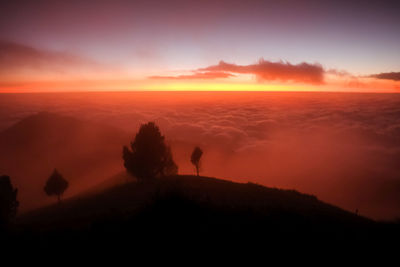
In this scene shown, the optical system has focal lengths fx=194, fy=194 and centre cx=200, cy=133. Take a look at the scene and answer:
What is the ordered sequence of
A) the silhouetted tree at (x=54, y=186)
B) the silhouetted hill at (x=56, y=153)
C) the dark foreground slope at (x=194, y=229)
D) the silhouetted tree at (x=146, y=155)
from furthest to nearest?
1. the silhouetted hill at (x=56, y=153)
2. the silhouetted tree at (x=54, y=186)
3. the silhouetted tree at (x=146, y=155)
4. the dark foreground slope at (x=194, y=229)

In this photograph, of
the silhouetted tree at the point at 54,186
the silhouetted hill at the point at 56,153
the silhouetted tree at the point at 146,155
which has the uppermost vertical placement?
the silhouetted tree at the point at 146,155

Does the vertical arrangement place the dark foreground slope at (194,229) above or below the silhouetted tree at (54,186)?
above

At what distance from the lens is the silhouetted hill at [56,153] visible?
259 feet

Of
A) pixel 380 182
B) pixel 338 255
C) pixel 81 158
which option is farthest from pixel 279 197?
pixel 380 182

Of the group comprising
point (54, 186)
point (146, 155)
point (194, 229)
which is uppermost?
point (194, 229)

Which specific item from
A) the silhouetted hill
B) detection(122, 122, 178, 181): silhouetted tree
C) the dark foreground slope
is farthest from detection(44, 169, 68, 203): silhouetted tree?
the dark foreground slope

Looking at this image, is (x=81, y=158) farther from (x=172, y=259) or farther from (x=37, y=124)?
(x=172, y=259)

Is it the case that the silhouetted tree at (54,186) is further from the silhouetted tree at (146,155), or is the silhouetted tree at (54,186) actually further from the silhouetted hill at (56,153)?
the silhouetted hill at (56,153)

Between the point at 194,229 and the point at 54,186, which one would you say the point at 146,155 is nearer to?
the point at 54,186

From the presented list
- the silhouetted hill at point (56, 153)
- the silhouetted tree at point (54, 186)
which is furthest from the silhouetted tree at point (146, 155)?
the silhouetted hill at point (56, 153)

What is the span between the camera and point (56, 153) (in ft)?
348

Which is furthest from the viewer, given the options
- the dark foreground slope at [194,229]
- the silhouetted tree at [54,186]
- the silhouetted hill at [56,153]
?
the silhouetted hill at [56,153]

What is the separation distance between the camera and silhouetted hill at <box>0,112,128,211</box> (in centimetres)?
7885

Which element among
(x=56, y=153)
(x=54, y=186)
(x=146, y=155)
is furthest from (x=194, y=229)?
(x=56, y=153)
